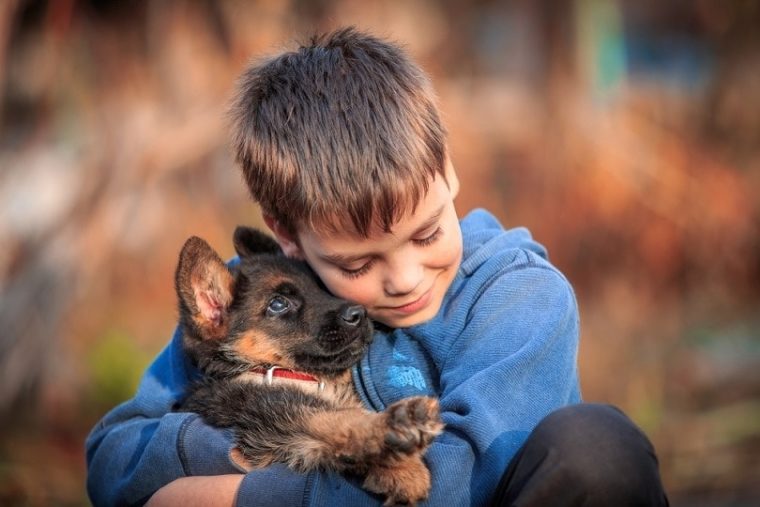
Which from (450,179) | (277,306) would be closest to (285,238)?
(277,306)

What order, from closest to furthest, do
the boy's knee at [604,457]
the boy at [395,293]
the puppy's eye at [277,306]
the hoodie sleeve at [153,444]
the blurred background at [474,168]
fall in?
the boy's knee at [604,457] → the boy at [395,293] → the hoodie sleeve at [153,444] → the puppy's eye at [277,306] → the blurred background at [474,168]

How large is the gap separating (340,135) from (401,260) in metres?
0.46

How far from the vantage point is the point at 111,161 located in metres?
7.57

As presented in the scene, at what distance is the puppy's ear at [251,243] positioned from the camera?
4.30 metres

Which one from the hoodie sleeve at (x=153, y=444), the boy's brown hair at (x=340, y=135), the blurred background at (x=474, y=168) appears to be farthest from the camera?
the blurred background at (x=474, y=168)

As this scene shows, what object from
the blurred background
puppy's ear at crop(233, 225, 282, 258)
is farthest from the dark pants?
the blurred background

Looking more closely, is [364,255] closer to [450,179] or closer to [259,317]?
[450,179]

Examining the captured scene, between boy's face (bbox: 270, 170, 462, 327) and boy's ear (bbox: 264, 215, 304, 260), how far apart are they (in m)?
0.12

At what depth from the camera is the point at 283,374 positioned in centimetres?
385

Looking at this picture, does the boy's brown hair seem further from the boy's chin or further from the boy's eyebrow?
the boy's chin

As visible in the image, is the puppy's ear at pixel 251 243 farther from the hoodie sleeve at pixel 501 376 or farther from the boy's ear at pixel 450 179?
the hoodie sleeve at pixel 501 376

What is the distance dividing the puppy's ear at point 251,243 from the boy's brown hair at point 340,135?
58cm

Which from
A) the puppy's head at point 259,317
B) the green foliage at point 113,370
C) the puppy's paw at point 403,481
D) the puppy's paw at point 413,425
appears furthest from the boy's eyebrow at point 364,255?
the green foliage at point 113,370

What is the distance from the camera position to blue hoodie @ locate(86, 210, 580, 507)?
10.4 ft
